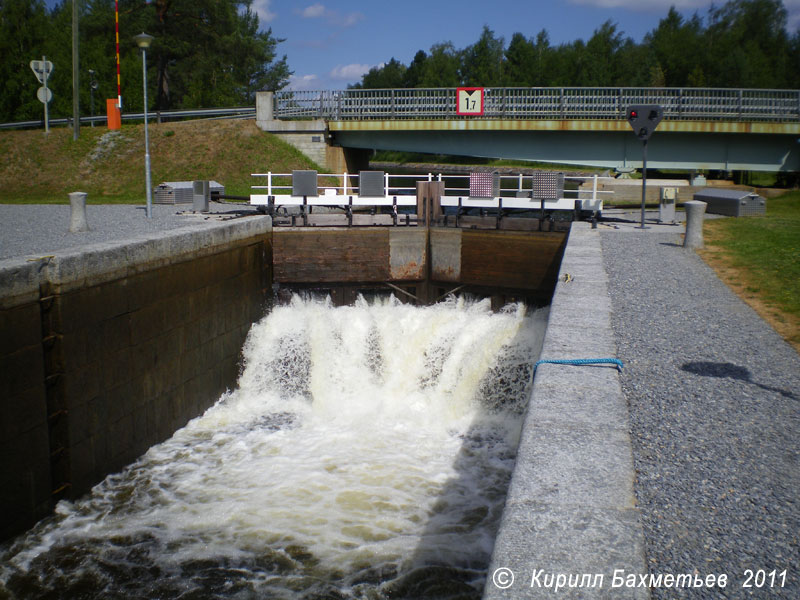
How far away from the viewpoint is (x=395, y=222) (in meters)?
16.5

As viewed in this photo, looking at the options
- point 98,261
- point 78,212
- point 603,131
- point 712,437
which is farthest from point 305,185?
point 712,437

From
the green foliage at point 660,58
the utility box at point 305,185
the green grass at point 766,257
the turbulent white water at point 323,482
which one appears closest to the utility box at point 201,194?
the utility box at point 305,185

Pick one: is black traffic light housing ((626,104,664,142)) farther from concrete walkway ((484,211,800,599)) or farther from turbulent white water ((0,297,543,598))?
concrete walkway ((484,211,800,599))

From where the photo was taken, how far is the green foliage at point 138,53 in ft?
140

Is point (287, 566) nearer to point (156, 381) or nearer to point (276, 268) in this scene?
point (156, 381)

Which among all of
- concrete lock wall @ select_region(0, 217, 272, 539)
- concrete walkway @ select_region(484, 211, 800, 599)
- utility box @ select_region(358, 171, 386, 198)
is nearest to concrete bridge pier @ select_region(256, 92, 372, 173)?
utility box @ select_region(358, 171, 386, 198)

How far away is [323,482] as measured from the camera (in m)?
8.57

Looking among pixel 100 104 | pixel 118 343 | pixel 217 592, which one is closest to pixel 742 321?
pixel 217 592

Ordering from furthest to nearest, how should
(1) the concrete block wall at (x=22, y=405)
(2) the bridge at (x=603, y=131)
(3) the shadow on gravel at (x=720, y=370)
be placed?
(2) the bridge at (x=603, y=131)
(1) the concrete block wall at (x=22, y=405)
(3) the shadow on gravel at (x=720, y=370)

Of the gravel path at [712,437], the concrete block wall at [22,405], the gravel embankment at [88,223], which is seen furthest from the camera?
the gravel embankment at [88,223]

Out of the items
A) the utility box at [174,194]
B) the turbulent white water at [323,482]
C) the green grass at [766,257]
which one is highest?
the utility box at [174,194]

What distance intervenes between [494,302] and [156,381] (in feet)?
25.0

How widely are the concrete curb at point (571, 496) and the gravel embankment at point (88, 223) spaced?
613 centimetres

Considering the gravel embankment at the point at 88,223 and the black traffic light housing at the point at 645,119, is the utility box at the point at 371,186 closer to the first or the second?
the gravel embankment at the point at 88,223
